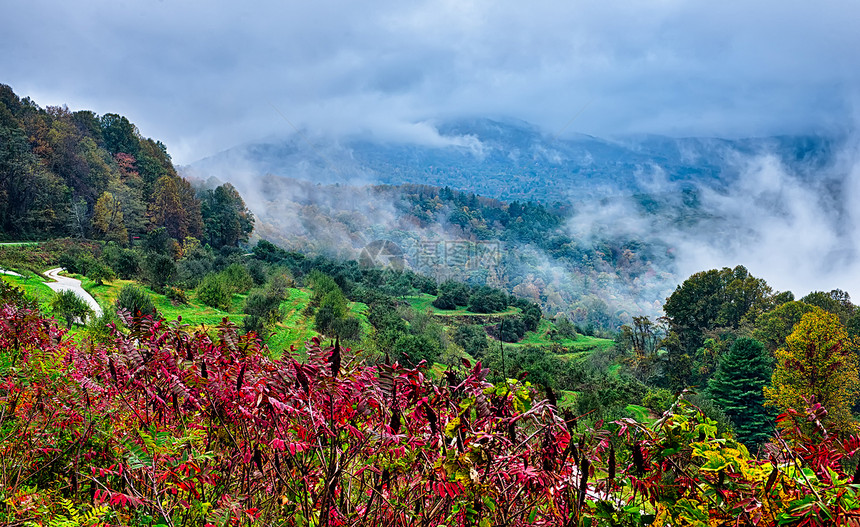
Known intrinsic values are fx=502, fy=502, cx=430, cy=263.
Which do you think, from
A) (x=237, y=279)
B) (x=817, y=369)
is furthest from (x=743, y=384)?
(x=237, y=279)

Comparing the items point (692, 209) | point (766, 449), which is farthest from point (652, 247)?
point (766, 449)

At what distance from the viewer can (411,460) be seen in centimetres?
125

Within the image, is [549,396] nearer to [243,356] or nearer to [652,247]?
[243,356]

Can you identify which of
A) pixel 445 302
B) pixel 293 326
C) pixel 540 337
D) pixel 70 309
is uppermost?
pixel 445 302

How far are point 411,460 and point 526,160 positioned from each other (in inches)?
7441

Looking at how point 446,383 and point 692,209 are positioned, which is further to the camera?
point 692,209

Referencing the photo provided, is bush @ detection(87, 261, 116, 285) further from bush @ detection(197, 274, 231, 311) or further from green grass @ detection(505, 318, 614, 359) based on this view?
green grass @ detection(505, 318, 614, 359)

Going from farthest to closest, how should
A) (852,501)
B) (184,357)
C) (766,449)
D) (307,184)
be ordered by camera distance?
1. (307,184)
2. (184,357)
3. (766,449)
4. (852,501)

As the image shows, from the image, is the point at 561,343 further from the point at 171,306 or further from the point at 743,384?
the point at 171,306

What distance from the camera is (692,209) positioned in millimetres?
138500

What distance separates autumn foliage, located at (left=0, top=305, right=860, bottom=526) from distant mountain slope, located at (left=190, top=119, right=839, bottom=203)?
135 meters

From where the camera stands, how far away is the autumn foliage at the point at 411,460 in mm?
1171

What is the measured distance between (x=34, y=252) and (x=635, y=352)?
27.9 metres

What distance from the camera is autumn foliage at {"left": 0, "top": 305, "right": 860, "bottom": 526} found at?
117 centimetres
